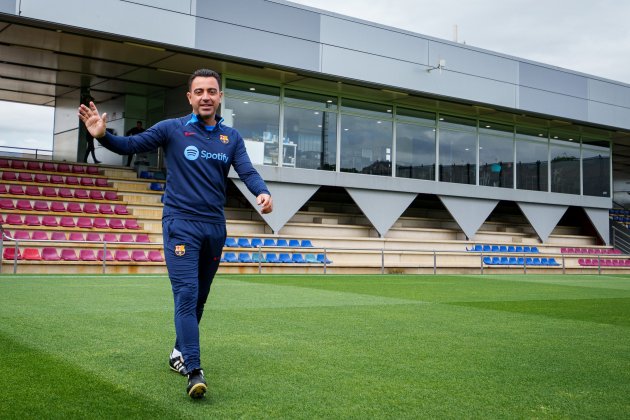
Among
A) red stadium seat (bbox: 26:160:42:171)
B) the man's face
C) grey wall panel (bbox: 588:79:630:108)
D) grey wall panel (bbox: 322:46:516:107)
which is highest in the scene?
grey wall panel (bbox: 588:79:630:108)

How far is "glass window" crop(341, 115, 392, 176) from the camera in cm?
2452

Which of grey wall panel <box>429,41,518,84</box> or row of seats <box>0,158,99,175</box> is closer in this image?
row of seats <box>0,158,99,175</box>

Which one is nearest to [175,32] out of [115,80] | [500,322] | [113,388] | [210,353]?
[115,80]

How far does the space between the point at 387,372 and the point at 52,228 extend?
49.1 feet

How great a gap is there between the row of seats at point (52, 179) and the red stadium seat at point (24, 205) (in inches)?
72.3

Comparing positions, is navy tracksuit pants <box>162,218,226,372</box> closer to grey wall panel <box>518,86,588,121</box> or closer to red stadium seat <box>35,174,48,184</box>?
red stadium seat <box>35,174,48,184</box>

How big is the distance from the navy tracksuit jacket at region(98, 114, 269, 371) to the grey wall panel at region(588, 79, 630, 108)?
27.8 metres

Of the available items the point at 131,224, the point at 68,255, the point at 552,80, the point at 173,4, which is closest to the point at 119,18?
the point at 173,4

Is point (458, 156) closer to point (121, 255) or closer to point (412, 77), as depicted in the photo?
point (412, 77)

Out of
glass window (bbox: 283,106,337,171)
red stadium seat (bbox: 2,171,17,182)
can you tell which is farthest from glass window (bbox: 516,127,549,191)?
red stadium seat (bbox: 2,171,17,182)

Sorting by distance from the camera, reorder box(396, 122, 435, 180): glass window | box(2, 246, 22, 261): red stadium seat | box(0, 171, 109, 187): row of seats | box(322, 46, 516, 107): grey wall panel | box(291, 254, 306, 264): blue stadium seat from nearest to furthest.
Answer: box(2, 246, 22, 261): red stadium seat, box(0, 171, 109, 187): row of seats, box(291, 254, 306, 264): blue stadium seat, box(322, 46, 516, 107): grey wall panel, box(396, 122, 435, 180): glass window

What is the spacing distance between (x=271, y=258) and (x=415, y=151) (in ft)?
29.6

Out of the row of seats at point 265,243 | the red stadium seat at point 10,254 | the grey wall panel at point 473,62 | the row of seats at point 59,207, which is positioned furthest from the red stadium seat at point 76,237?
the grey wall panel at point 473,62

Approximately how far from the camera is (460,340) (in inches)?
270
